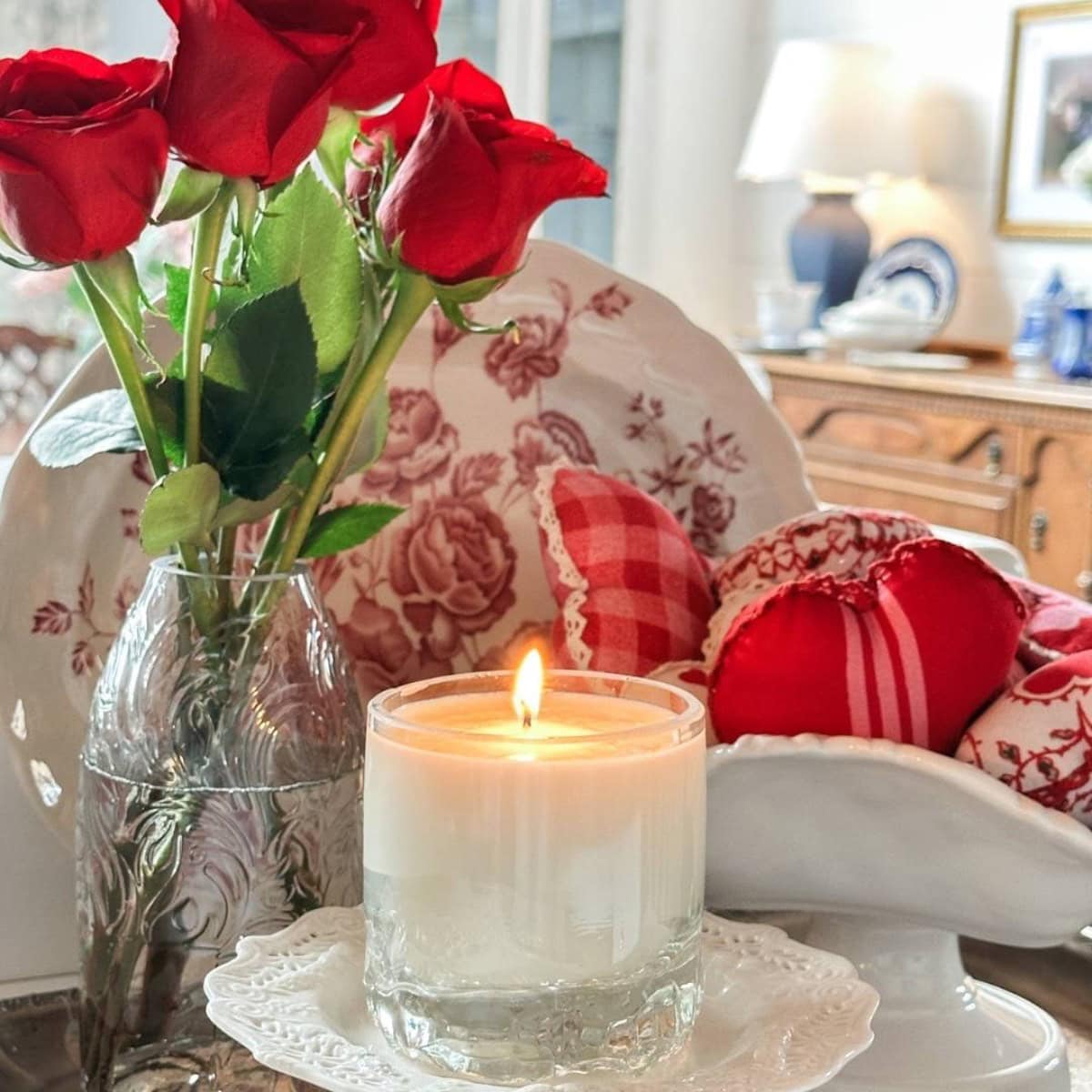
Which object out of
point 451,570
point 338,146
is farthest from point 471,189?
point 451,570

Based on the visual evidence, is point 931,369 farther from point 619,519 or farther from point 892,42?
point 619,519

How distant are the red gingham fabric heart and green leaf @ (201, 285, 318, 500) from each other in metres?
0.22

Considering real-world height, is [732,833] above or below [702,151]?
below

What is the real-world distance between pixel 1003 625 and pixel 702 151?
3.80 metres

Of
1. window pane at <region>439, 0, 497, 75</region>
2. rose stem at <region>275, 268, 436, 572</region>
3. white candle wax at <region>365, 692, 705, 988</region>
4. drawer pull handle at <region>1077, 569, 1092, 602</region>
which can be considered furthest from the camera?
window pane at <region>439, 0, 497, 75</region>

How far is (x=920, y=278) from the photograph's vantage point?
361cm

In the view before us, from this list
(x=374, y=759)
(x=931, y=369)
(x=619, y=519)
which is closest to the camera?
(x=374, y=759)

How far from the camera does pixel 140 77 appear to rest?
52cm

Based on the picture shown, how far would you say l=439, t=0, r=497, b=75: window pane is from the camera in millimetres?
3988

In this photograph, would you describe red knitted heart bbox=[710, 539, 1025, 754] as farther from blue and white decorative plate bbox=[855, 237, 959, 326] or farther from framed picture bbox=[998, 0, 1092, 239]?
blue and white decorative plate bbox=[855, 237, 959, 326]

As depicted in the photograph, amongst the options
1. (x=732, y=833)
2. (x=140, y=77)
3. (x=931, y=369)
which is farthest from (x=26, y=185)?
(x=931, y=369)

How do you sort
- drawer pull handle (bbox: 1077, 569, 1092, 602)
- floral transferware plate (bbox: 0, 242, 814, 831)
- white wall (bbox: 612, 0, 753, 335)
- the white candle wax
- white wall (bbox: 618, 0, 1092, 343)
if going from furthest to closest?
white wall (bbox: 612, 0, 753, 335), white wall (bbox: 618, 0, 1092, 343), drawer pull handle (bbox: 1077, 569, 1092, 602), floral transferware plate (bbox: 0, 242, 814, 831), the white candle wax

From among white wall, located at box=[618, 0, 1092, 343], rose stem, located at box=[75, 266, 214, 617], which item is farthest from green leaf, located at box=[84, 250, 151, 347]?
white wall, located at box=[618, 0, 1092, 343]

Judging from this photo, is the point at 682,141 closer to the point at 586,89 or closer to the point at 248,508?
the point at 586,89
